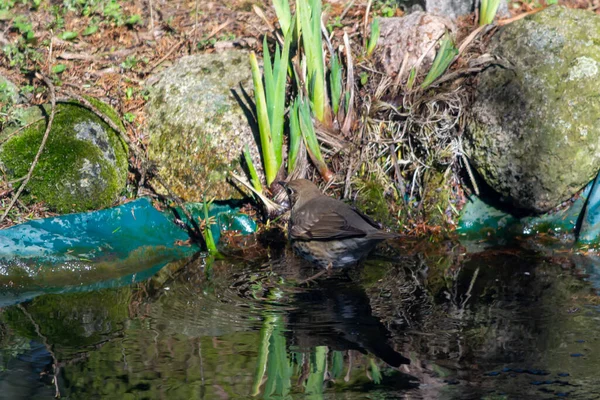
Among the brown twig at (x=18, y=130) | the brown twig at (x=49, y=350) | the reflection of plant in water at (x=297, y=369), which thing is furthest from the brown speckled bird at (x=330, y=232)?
the brown twig at (x=18, y=130)

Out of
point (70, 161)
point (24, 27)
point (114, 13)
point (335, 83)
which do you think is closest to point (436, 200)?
point (335, 83)

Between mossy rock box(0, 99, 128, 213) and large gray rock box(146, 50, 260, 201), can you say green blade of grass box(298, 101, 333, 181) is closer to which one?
large gray rock box(146, 50, 260, 201)

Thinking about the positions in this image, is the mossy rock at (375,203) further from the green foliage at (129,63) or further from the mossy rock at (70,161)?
the green foliage at (129,63)

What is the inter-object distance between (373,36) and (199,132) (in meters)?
1.93

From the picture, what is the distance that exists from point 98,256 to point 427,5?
429cm

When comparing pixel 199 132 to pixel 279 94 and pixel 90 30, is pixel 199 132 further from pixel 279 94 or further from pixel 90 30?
pixel 90 30

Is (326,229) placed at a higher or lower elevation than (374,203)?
lower

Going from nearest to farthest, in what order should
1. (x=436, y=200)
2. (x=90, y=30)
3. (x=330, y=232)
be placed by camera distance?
(x=330, y=232) < (x=436, y=200) < (x=90, y=30)

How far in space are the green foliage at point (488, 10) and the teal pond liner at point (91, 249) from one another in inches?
131

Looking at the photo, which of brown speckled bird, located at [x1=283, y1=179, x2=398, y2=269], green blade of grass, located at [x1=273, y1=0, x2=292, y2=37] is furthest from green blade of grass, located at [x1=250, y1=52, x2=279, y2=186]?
brown speckled bird, located at [x1=283, y1=179, x2=398, y2=269]

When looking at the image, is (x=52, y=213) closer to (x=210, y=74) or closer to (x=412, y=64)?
(x=210, y=74)

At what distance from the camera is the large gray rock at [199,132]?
23.2 ft

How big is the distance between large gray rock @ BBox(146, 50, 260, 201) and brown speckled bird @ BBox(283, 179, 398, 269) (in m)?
1.20

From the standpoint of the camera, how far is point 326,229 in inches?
226
